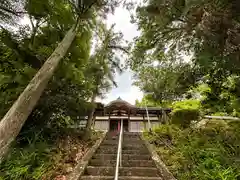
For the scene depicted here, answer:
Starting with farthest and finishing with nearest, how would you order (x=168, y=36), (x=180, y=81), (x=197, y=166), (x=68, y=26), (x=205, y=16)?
(x=168, y=36) < (x=68, y=26) < (x=180, y=81) < (x=205, y=16) < (x=197, y=166)

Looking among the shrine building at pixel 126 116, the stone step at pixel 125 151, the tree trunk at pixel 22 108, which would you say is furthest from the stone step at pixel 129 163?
the shrine building at pixel 126 116

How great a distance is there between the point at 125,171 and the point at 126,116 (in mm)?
10517

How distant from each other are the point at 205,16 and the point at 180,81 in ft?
7.02

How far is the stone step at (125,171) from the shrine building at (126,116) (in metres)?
7.33

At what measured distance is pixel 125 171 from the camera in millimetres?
5035

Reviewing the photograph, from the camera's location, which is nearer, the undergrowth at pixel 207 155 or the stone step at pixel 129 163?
the undergrowth at pixel 207 155

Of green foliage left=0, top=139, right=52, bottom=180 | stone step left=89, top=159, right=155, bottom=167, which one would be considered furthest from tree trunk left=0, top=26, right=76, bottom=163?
stone step left=89, top=159, right=155, bottom=167

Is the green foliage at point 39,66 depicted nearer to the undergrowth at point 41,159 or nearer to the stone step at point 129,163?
the undergrowth at point 41,159

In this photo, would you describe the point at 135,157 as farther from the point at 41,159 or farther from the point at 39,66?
the point at 39,66

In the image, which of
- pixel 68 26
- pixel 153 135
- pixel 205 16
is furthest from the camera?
pixel 153 135

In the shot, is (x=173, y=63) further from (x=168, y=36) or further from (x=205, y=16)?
(x=205, y=16)

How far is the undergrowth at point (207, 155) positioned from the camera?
443 centimetres

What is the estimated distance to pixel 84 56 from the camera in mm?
8180

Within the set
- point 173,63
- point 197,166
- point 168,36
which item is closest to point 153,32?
point 168,36
